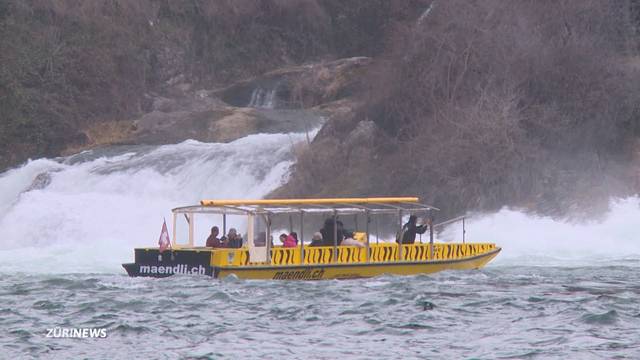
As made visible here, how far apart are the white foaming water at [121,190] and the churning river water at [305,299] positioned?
102 millimetres

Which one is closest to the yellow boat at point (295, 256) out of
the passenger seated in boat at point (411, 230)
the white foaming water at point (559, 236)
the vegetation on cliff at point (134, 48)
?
the passenger seated in boat at point (411, 230)

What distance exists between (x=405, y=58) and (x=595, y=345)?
3010 centimetres

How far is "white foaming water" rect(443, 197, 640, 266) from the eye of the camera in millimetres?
37438

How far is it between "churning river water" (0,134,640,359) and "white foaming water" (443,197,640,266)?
6cm

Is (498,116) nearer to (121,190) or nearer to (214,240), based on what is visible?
(121,190)

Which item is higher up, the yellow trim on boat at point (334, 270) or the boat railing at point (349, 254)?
the boat railing at point (349, 254)

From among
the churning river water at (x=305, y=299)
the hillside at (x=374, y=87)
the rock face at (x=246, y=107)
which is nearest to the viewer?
the churning river water at (x=305, y=299)

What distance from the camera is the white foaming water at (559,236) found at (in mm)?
37438

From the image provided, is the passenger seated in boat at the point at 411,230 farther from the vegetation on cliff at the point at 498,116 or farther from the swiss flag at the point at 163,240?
the vegetation on cliff at the point at 498,116

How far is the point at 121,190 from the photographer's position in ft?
160

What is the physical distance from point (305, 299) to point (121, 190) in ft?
74.1

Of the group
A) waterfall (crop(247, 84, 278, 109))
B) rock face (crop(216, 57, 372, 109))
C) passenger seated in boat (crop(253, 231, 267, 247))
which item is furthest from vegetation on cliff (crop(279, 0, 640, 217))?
passenger seated in boat (crop(253, 231, 267, 247))

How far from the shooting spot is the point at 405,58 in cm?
5084

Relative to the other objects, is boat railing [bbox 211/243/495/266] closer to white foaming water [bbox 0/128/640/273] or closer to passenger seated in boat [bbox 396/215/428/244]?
passenger seated in boat [bbox 396/215/428/244]
